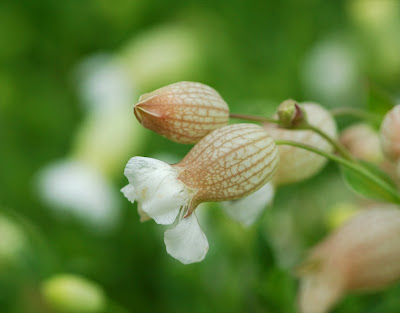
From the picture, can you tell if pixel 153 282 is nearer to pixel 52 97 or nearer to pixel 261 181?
pixel 261 181

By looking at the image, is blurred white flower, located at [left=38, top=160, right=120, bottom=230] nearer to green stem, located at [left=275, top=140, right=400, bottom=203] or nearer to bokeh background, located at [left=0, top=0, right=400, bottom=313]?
bokeh background, located at [left=0, top=0, right=400, bottom=313]

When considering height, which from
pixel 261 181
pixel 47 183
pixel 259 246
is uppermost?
pixel 261 181

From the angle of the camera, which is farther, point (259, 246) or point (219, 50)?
point (219, 50)

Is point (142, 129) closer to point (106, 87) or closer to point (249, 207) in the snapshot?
point (106, 87)

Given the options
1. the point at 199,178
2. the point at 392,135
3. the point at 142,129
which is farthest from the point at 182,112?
the point at 142,129

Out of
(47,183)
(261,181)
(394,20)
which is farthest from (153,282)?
(394,20)

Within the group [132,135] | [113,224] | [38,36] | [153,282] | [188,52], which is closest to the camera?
[153,282]

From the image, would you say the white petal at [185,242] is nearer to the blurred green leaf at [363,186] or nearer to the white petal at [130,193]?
the white petal at [130,193]
